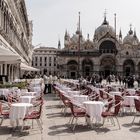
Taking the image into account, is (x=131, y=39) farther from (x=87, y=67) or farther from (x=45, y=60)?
(x=45, y=60)

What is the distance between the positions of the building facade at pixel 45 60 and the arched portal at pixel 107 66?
3652 centimetres

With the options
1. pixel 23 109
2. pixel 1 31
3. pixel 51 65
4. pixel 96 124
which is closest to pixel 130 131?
pixel 96 124

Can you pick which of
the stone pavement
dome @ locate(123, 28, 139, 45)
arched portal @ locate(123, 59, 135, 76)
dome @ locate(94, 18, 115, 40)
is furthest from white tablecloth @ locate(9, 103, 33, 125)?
dome @ locate(123, 28, 139, 45)

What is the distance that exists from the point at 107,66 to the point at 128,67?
5242 mm

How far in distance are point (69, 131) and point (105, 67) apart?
7961cm

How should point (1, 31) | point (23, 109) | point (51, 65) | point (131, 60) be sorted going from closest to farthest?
point (23, 109) → point (1, 31) → point (131, 60) → point (51, 65)

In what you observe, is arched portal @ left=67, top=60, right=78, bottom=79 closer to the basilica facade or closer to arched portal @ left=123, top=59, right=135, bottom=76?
the basilica facade

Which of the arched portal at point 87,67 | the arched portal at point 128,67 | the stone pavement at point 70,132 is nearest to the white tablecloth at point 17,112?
the stone pavement at point 70,132

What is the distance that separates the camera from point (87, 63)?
3573 inches

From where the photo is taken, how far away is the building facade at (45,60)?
4921 inches

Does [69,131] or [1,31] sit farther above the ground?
[1,31]

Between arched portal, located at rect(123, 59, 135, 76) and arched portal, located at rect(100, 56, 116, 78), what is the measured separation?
9.32ft

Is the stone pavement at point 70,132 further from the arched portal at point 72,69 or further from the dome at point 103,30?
the dome at point 103,30

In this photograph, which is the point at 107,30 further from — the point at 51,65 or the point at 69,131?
the point at 69,131
